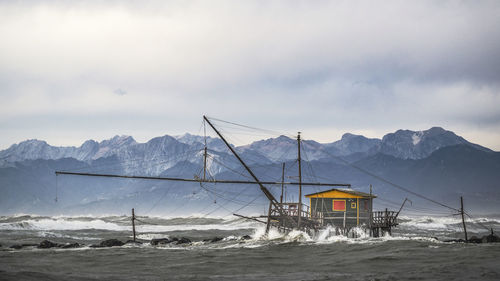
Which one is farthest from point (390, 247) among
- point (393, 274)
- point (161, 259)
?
point (161, 259)

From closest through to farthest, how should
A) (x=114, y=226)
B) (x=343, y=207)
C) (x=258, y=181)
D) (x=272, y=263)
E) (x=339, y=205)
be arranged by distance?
(x=272, y=263) → (x=258, y=181) → (x=343, y=207) → (x=339, y=205) → (x=114, y=226)

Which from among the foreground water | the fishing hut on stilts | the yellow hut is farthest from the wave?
the foreground water

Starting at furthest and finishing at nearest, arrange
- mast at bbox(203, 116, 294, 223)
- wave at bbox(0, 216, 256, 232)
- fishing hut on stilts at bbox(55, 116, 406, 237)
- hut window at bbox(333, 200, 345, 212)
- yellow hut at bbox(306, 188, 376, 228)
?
wave at bbox(0, 216, 256, 232) → hut window at bbox(333, 200, 345, 212) → yellow hut at bbox(306, 188, 376, 228) → fishing hut on stilts at bbox(55, 116, 406, 237) → mast at bbox(203, 116, 294, 223)

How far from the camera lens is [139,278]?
29.1 m

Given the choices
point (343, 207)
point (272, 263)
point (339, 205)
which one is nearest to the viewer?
point (272, 263)

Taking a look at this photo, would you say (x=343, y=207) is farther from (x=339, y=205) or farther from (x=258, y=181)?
(x=258, y=181)

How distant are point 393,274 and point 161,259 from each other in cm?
1880

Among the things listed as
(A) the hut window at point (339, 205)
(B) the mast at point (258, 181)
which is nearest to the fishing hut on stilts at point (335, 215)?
(A) the hut window at point (339, 205)

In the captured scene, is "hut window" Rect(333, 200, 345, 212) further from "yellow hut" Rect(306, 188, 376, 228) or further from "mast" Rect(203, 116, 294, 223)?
"mast" Rect(203, 116, 294, 223)

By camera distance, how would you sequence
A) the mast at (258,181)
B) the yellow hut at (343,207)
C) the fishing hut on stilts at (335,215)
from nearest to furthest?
the mast at (258,181) < the fishing hut on stilts at (335,215) < the yellow hut at (343,207)

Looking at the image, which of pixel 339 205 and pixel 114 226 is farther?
pixel 114 226

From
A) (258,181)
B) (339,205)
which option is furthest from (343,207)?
(258,181)

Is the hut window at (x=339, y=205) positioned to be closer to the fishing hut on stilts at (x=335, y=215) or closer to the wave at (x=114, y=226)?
the fishing hut on stilts at (x=335, y=215)

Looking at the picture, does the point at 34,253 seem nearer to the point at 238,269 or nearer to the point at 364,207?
the point at 238,269
